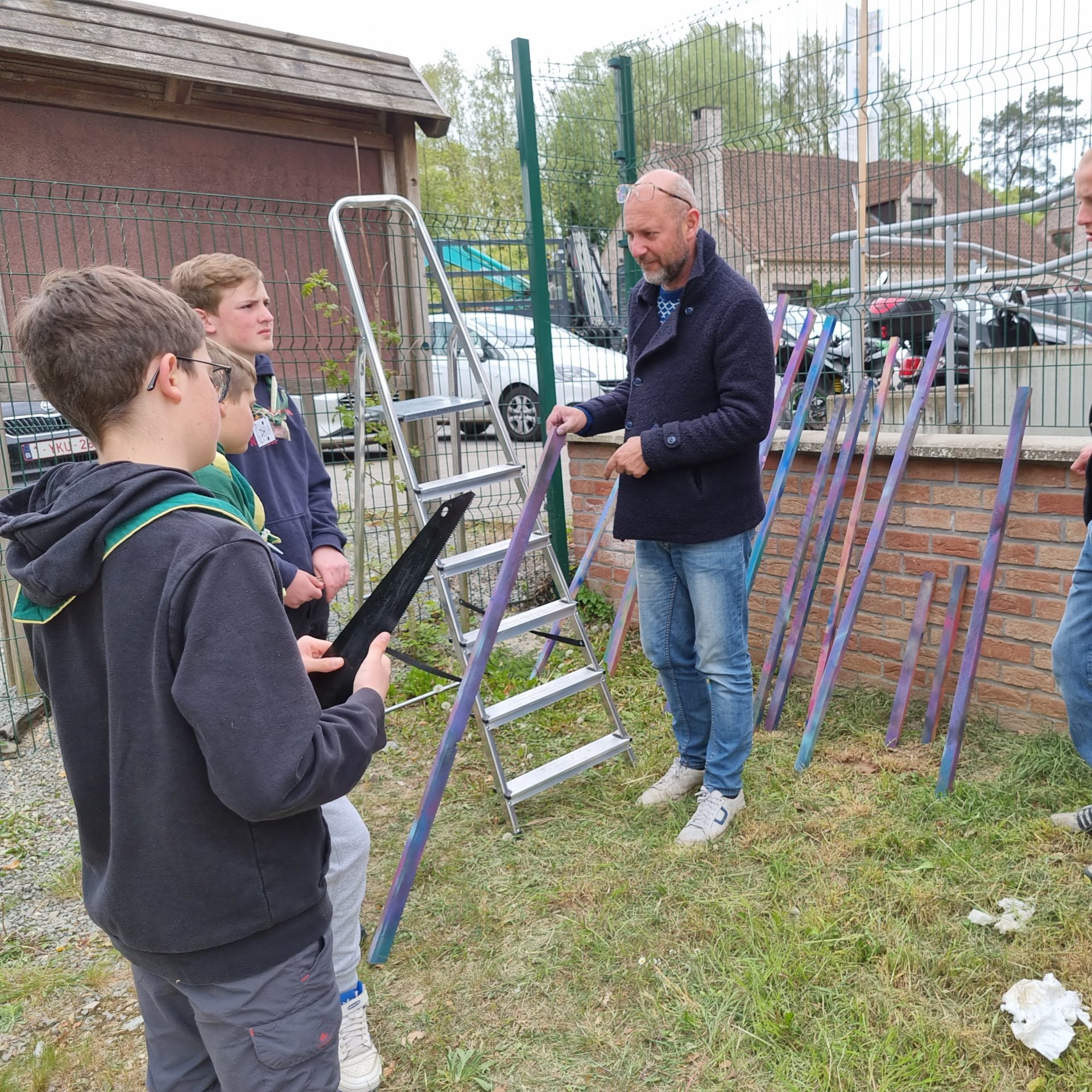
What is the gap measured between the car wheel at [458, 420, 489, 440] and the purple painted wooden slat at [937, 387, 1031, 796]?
119 inches

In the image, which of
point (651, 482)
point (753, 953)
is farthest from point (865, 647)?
point (753, 953)

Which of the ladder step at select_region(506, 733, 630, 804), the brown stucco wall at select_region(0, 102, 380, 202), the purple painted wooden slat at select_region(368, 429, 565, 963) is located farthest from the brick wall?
the brown stucco wall at select_region(0, 102, 380, 202)

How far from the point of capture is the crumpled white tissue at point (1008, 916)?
2262 millimetres

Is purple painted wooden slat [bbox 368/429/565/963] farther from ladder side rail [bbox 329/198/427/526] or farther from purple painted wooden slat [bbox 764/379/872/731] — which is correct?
purple painted wooden slat [bbox 764/379/872/731]

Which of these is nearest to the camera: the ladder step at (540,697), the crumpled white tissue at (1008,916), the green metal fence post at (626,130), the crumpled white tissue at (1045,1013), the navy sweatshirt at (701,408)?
the crumpled white tissue at (1045,1013)

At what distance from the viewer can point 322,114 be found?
4793 mm

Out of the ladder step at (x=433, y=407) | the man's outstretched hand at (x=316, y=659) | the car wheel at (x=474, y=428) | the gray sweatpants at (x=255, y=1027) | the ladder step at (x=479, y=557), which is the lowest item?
the gray sweatpants at (x=255, y=1027)

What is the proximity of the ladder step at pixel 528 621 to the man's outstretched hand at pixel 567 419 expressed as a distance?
0.64 meters

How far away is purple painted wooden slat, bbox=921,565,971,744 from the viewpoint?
10.9ft

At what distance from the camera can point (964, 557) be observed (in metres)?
3.38

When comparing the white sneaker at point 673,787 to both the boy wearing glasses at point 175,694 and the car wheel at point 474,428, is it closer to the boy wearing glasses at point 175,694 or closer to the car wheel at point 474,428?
the boy wearing glasses at point 175,694

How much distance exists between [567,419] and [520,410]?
241 centimetres

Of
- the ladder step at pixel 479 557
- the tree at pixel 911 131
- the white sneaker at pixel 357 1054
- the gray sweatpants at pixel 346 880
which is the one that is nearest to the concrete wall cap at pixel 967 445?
the ladder step at pixel 479 557

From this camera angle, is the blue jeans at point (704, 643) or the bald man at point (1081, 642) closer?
the bald man at point (1081, 642)
